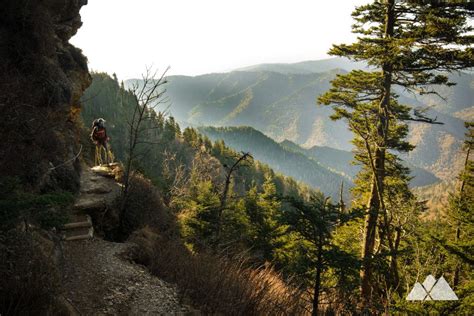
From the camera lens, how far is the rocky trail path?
218 inches

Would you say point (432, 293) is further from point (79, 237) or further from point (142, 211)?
point (142, 211)

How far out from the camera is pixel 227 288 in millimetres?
5754

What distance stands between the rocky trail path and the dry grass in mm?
334

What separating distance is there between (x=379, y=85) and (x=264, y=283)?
7569 mm

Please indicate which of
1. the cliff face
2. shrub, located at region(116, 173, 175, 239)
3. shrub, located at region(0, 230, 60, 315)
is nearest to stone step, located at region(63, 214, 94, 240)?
the cliff face

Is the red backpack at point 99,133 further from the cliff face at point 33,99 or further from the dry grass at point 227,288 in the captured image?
the dry grass at point 227,288

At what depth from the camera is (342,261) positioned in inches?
186

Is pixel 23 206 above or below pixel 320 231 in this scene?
above

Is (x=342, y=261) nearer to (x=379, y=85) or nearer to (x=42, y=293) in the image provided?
(x=42, y=293)

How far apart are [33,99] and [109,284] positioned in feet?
17.4

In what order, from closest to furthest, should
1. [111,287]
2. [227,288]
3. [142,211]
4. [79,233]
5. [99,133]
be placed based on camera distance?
[227,288] < [111,287] < [79,233] < [142,211] < [99,133]

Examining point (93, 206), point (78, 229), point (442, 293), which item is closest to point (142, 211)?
point (93, 206)

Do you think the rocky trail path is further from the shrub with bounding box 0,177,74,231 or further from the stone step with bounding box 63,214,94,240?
the shrub with bounding box 0,177,74,231

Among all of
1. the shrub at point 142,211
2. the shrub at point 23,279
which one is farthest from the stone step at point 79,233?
the shrub at point 23,279
